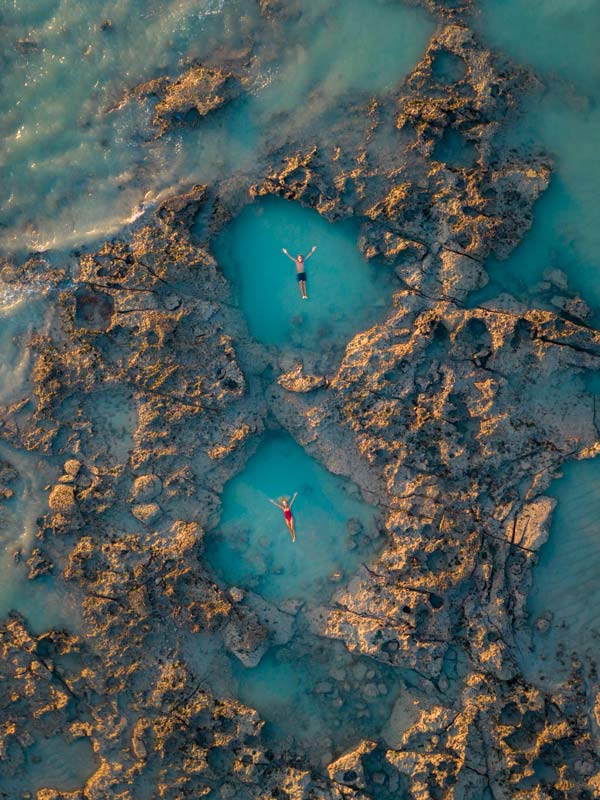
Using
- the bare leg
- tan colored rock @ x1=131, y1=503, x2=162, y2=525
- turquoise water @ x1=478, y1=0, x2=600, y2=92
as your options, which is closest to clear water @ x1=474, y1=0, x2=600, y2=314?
turquoise water @ x1=478, y1=0, x2=600, y2=92

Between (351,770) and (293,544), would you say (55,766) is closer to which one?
(351,770)

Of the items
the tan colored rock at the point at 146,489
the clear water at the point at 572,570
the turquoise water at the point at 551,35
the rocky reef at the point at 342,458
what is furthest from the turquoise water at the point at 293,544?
the turquoise water at the point at 551,35

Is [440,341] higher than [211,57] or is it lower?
lower

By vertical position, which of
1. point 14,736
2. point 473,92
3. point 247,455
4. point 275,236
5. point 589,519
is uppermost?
point 473,92

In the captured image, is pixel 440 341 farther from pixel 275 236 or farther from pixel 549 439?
pixel 275 236

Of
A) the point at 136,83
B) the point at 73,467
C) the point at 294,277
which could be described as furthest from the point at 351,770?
the point at 136,83

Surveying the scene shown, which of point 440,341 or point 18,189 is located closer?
point 440,341

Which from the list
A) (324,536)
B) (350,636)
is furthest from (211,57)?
(350,636)
